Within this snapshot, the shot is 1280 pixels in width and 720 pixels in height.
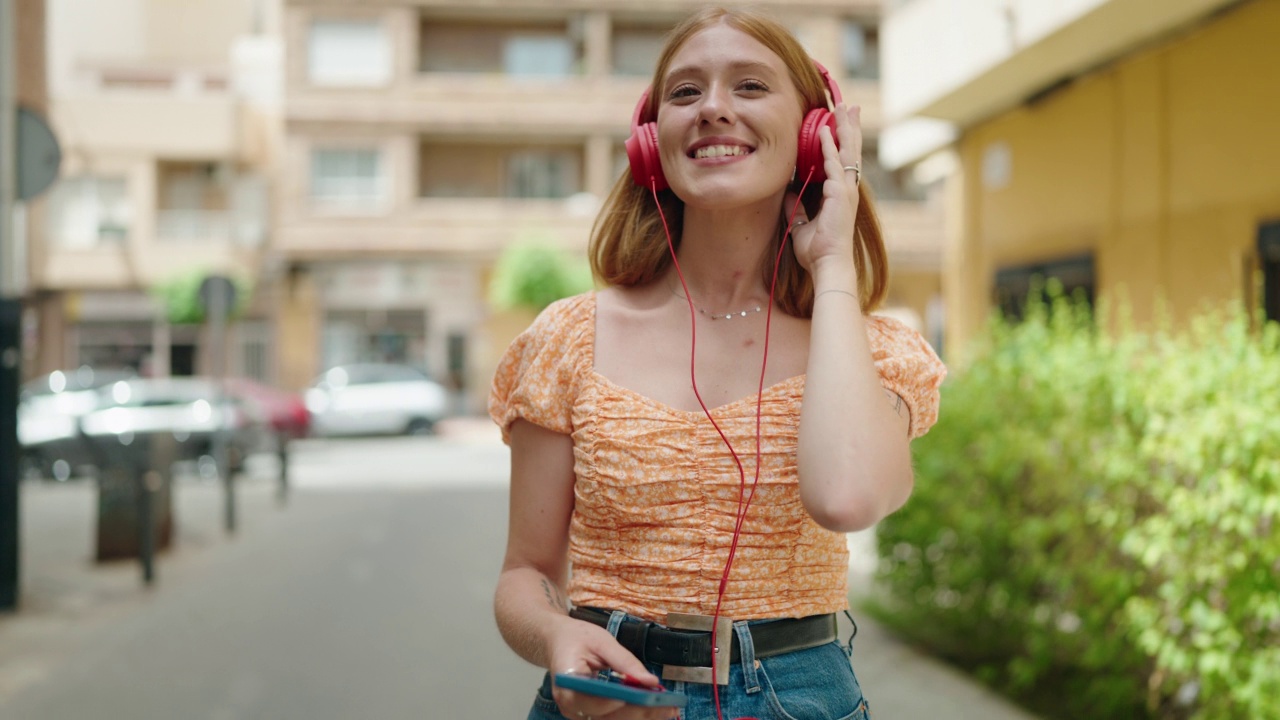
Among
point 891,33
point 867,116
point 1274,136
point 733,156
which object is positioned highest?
point 867,116

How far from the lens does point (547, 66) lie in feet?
111

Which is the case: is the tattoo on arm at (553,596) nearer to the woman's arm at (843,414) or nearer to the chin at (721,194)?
the woman's arm at (843,414)

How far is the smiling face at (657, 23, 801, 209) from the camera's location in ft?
6.22

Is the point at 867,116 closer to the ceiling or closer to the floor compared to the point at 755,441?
closer to the ceiling

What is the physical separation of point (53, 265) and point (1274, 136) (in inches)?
1235

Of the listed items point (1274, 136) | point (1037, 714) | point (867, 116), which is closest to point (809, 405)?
point (1037, 714)

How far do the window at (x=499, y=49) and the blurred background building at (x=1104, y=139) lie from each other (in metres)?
21.6

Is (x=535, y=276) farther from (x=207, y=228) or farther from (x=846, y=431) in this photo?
(x=846, y=431)

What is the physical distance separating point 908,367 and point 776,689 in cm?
51

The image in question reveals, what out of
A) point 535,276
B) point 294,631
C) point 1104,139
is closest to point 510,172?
point 535,276

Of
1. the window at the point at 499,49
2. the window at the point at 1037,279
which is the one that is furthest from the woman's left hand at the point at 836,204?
the window at the point at 499,49

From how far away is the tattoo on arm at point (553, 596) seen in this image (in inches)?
76.6

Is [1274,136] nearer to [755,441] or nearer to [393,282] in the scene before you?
[755,441]

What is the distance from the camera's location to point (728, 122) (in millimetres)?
1888
